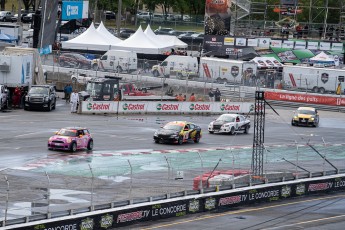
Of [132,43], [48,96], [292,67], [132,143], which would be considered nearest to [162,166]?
[132,143]

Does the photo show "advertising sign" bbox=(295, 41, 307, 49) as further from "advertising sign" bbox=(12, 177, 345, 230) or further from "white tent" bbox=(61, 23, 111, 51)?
"advertising sign" bbox=(12, 177, 345, 230)

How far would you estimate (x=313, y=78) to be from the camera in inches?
2965

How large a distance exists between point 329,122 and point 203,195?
35.1 metres

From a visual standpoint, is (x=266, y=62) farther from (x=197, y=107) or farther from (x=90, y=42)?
(x=197, y=107)

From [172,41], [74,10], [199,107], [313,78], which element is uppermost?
[74,10]

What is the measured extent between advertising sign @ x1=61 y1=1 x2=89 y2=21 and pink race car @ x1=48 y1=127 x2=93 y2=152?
166 ft

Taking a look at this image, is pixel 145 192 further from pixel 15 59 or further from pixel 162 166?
pixel 15 59

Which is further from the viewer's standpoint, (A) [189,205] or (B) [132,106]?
(B) [132,106]

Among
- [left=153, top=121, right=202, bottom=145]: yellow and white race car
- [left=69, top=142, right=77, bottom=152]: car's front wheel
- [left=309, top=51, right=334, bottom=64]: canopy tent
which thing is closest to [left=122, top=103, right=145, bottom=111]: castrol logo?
[left=153, top=121, right=202, bottom=145]: yellow and white race car

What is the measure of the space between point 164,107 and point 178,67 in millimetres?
14359

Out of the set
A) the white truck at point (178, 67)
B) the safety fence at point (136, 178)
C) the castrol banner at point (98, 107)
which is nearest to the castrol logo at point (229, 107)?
the white truck at point (178, 67)

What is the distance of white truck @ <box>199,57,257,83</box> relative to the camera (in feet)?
249

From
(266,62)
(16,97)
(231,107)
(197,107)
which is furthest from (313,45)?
(16,97)

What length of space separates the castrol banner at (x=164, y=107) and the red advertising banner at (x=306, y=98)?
12.4 meters
